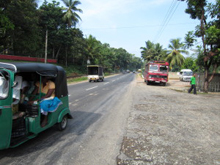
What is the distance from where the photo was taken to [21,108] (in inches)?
158

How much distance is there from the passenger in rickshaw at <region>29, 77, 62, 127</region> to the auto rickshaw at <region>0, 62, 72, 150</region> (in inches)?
3.9

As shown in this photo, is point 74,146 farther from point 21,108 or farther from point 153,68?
point 153,68

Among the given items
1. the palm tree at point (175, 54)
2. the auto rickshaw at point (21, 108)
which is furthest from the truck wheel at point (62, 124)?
the palm tree at point (175, 54)

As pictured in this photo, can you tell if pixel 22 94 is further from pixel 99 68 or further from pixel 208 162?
pixel 99 68

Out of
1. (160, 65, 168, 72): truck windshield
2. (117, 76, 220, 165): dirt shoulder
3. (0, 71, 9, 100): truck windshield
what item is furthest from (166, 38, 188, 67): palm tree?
(0, 71, 9, 100): truck windshield

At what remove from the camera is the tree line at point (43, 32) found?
20.0 m

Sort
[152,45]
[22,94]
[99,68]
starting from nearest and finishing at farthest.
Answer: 1. [22,94]
2. [99,68]
3. [152,45]

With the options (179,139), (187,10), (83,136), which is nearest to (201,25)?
(187,10)

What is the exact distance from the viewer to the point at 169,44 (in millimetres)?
46344

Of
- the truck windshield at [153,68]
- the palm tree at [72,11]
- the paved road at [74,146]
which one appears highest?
the palm tree at [72,11]

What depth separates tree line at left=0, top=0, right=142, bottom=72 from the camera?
65.6 ft

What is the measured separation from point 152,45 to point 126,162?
50.6 meters

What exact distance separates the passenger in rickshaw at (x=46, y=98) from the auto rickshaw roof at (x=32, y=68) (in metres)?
0.33

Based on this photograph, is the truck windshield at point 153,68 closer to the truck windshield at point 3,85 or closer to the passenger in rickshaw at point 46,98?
the passenger in rickshaw at point 46,98
